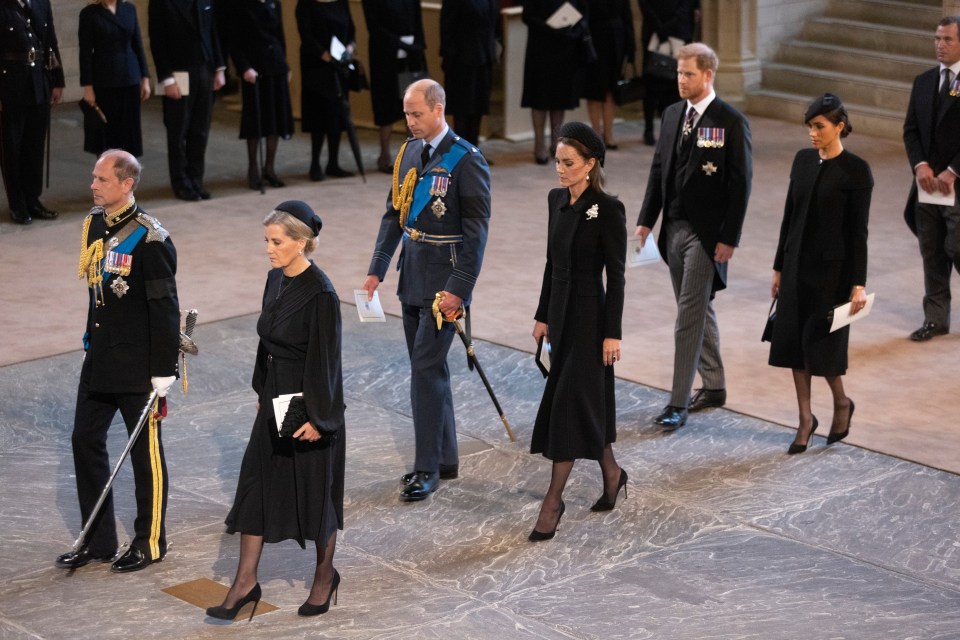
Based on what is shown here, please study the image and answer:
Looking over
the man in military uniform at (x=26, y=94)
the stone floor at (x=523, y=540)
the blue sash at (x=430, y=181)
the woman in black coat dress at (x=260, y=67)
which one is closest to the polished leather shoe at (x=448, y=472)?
the stone floor at (x=523, y=540)

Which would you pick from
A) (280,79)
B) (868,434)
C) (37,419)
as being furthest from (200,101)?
(868,434)

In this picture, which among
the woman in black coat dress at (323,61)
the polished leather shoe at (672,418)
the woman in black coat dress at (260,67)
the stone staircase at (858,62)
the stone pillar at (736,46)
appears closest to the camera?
the polished leather shoe at (672,418)

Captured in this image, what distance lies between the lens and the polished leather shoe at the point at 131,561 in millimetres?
5961

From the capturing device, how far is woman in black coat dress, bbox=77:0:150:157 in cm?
1196

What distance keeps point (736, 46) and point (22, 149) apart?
796 centimetres

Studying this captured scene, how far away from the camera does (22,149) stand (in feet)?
38.8

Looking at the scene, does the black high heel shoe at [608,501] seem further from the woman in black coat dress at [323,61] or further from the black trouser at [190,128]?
the woman in black coat dress at [323,61]

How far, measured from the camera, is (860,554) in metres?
6.16

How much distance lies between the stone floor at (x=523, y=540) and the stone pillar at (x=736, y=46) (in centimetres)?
905

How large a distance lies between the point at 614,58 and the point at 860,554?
29.5 ft

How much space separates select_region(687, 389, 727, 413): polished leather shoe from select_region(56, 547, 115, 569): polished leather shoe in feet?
10.6

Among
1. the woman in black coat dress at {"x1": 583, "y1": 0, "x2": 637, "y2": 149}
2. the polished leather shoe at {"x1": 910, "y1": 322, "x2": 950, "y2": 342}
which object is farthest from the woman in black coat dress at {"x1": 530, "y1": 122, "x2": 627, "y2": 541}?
the woman in black coat dress at {"x1": 583, "y1": 0, "x2": 637, "y2": 149}

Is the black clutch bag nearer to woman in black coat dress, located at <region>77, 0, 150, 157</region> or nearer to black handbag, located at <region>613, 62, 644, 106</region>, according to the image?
woman in black coat dress, located at <region>77, 0, 150, 157</region>

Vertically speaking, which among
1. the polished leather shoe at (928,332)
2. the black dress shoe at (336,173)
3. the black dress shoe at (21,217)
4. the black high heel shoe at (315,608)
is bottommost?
the polished leather shoe at (928,332)
